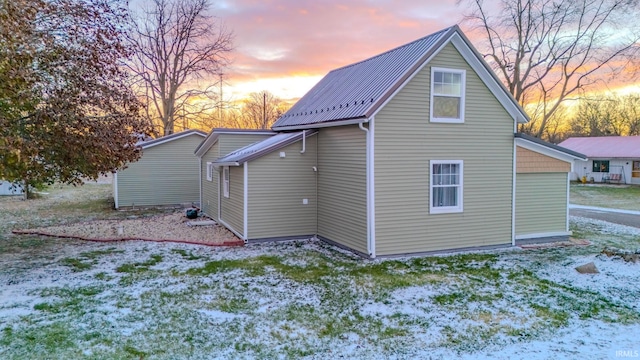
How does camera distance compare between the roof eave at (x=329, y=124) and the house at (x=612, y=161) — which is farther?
the house at (x=612, y=161)

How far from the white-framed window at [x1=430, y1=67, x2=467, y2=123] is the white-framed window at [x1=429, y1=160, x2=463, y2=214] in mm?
1141

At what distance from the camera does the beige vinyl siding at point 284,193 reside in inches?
450

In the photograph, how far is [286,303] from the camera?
269 inches

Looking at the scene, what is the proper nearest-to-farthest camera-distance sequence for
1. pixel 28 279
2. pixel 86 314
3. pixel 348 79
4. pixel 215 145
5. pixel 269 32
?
pixel 86 314 < pixel 28 279 < pixel 348 79 < pixel 215 145 < pixel 269 32

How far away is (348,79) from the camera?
1279cm

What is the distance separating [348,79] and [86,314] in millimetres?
9512

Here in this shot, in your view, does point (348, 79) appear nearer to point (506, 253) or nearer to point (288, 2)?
point (288, 2)

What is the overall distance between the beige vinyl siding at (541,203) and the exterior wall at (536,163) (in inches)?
5.9

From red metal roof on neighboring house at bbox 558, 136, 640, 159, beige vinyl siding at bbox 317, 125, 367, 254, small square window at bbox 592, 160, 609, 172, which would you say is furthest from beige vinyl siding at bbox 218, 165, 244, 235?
small square window at bbox 592, 160, 609, 172

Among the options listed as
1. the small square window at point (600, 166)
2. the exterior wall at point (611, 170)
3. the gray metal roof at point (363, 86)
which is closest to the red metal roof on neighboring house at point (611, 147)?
the exterior wall at point (611, 170)

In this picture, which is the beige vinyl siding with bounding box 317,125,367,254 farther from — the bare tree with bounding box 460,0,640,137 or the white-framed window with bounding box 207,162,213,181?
the bare tree with bounding box 460,0,640,137

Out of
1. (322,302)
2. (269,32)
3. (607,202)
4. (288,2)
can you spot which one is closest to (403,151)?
(322,302)

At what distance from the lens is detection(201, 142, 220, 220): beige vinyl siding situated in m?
14.9

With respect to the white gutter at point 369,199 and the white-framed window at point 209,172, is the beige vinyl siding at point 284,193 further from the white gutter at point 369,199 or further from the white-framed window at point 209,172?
the white-framed window at point 209,172
